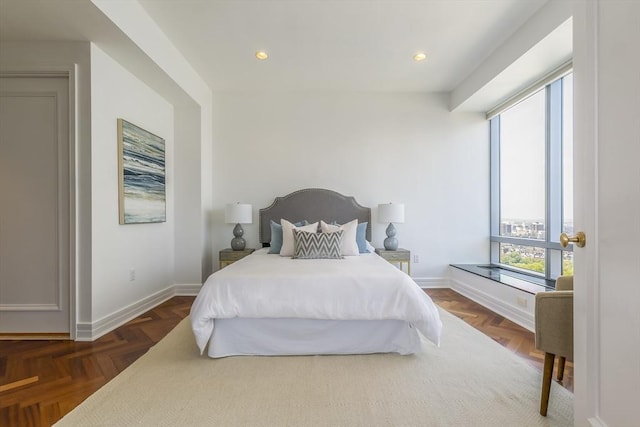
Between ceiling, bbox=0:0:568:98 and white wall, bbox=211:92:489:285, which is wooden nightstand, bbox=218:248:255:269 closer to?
white wall, bbox=211:92:489:285

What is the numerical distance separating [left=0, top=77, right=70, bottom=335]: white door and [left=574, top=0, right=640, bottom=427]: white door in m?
3.46

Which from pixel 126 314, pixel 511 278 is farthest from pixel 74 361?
pixel 511 278

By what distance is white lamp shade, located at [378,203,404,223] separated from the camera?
3936 millimetres

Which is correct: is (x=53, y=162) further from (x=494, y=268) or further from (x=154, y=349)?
(x=494, y=268)

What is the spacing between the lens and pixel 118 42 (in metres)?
2.48

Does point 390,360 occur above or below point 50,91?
below

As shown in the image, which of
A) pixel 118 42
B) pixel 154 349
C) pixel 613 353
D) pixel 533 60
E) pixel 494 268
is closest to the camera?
pixel 613 353

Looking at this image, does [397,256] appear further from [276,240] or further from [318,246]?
[276,240]

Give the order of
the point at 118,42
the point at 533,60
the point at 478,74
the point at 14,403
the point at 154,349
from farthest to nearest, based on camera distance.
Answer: the point at 478,74 < the point at 533,60 < the point at 118,42 < the point at 154,349 < the point at 14,403

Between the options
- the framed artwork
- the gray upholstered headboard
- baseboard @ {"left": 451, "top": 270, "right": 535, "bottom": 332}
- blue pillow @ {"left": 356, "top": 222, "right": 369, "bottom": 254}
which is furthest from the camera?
the gray upholstered headboard

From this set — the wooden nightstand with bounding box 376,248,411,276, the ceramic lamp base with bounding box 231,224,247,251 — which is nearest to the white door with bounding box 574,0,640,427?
the wooden nightstand with bounding box 376,248,411,276

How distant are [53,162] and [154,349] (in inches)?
71.4

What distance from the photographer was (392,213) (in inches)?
155

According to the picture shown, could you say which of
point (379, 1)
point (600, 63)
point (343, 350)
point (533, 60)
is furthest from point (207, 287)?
point (533, 60)
